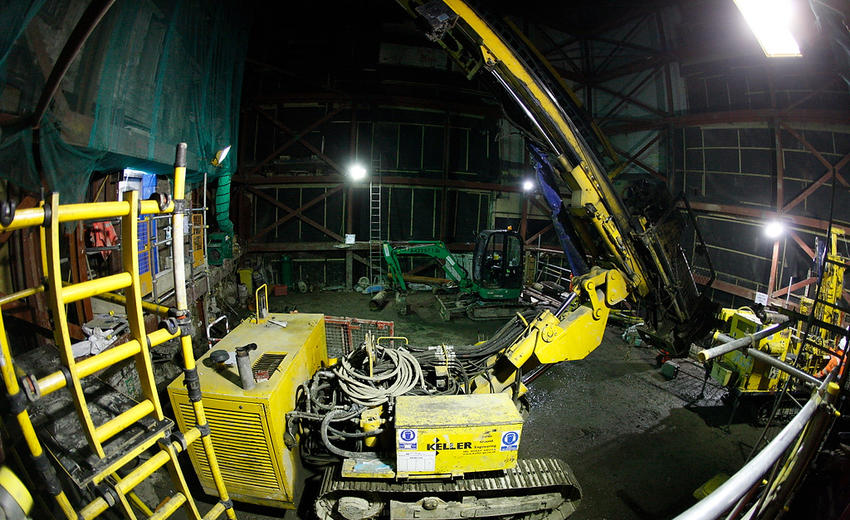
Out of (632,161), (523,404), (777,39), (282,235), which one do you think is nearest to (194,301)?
(282,235)

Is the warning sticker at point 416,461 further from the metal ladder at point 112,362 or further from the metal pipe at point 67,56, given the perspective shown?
the metal pipe at point 67,56

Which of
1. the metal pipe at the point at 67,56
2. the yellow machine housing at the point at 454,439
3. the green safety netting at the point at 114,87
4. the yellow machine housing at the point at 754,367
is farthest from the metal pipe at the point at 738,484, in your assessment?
the yellow machine housing at the point at 754,367

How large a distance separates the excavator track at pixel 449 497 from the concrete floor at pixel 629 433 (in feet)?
2.35

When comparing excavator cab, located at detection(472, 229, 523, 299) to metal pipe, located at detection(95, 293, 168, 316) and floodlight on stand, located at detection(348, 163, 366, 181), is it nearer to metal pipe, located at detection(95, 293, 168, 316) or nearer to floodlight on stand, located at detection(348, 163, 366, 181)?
floodlight on stand, located at detection(348, 163, 366, 181)

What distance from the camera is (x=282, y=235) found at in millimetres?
13969

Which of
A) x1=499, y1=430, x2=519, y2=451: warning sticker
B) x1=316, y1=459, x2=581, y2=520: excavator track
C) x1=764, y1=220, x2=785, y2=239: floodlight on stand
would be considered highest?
x1=764, y1=220, x2=785, y2=239: floodlight on stand

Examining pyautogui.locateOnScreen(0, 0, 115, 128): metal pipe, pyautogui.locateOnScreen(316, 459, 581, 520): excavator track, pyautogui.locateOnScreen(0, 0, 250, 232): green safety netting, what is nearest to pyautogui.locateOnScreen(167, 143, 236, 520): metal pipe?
pyautogui.locateOnScreen(316, 459, 581, 520): excavator track

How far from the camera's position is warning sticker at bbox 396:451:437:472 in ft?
12.5

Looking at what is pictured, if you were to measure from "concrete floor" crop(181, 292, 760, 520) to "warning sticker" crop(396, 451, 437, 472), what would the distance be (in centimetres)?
170

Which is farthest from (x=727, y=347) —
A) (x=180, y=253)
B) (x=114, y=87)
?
(x=114, y=87)

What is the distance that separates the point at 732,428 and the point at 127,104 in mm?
11032

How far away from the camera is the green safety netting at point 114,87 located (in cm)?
352

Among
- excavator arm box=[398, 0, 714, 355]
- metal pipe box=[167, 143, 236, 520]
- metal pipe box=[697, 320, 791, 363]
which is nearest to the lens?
metal pipe box=[697, 320, 791, 363]

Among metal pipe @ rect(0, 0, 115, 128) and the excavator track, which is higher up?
metal pipe @ rect(0, 0, 115, 128)
